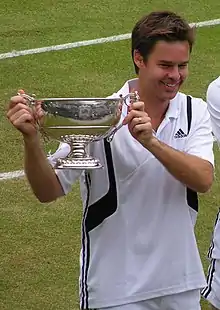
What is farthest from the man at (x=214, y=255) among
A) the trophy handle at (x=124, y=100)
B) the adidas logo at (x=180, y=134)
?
the trophy handle at (x=124, y=100)

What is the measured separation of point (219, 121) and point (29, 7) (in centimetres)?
770

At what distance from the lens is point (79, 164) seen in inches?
151

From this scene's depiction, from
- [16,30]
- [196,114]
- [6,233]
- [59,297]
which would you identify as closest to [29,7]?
[16,30]

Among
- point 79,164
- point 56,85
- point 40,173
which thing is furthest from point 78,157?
point 56,85

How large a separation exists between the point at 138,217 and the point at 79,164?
473 mm

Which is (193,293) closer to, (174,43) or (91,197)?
(91,197)

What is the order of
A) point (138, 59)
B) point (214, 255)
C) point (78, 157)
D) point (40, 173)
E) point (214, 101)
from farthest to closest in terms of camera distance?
point (214, 255)
point (214, 101)
point (138, 59)
point (40, 173)
point (78, 157)

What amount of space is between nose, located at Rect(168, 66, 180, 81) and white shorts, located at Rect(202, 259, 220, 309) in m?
1.68

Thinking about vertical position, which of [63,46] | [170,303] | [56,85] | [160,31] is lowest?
[63,46]

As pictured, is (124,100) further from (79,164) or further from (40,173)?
(40,173)

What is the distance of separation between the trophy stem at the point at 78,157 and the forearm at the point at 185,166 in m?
0.23

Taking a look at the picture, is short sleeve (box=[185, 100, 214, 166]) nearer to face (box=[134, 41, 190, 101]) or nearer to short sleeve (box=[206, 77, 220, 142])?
face (box=[134, 41, 190, 101])

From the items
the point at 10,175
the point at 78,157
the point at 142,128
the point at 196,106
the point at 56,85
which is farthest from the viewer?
the point at 56,85

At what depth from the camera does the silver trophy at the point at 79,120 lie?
3.83m
